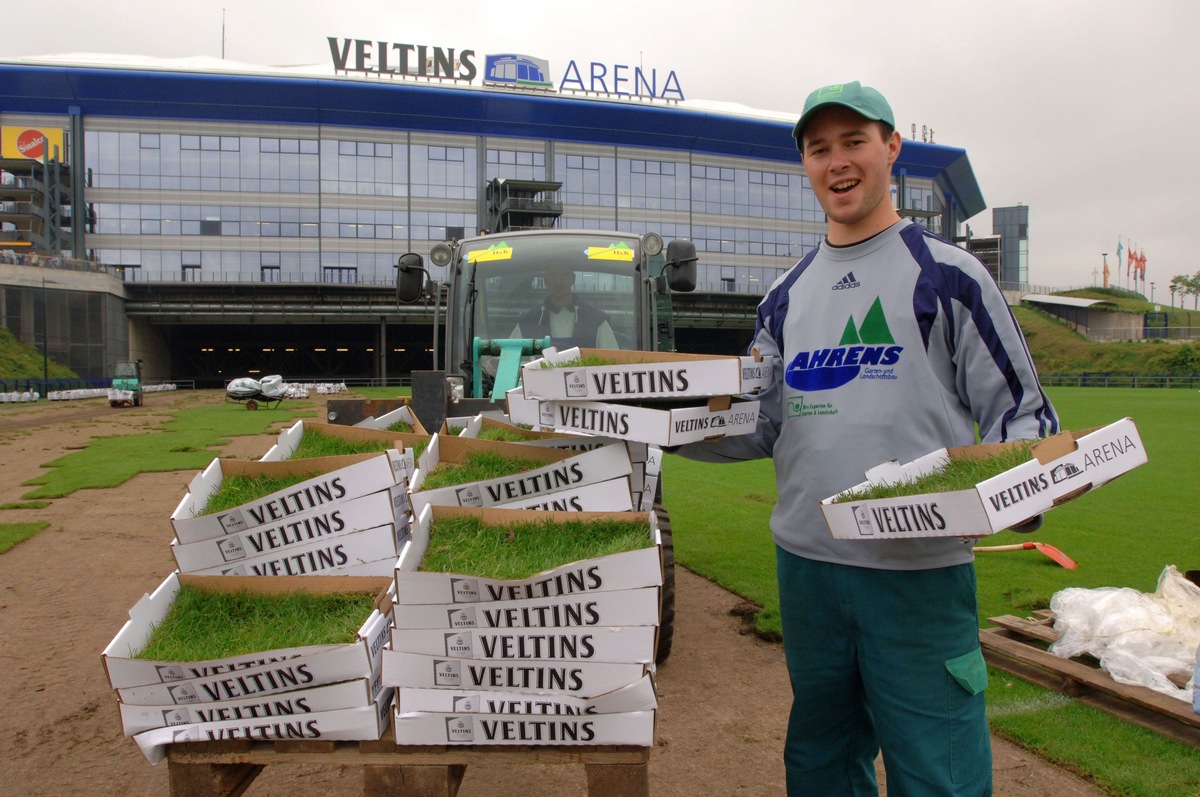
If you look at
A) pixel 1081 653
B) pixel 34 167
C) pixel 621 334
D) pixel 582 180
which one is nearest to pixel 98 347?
pixel 34 167

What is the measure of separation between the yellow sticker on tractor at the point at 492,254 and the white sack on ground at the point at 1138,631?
4.82m

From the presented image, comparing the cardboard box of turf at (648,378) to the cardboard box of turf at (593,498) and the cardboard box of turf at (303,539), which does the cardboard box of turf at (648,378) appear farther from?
the cardboard box of turf at (303,539)

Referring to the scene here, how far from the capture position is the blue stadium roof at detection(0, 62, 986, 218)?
171ft

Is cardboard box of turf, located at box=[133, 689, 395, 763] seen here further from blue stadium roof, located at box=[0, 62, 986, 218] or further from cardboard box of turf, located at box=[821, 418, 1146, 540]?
blue stadium roof, located at box=[0, 62, 986, 218]

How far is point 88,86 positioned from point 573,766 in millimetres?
61994

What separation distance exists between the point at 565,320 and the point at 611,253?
0.76 meters

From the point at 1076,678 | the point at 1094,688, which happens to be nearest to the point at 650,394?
the point at 1076,678

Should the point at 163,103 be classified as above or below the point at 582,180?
above

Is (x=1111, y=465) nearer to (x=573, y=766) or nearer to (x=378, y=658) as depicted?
(x=378, y=658)

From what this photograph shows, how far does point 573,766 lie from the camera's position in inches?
158

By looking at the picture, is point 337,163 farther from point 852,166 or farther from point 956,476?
point 956,476

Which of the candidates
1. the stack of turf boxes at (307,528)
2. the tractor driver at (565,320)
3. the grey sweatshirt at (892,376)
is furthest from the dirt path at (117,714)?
the tractor driver at (565,320)

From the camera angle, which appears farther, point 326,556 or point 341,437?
point 341,437

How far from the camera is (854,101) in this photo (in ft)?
7.91
